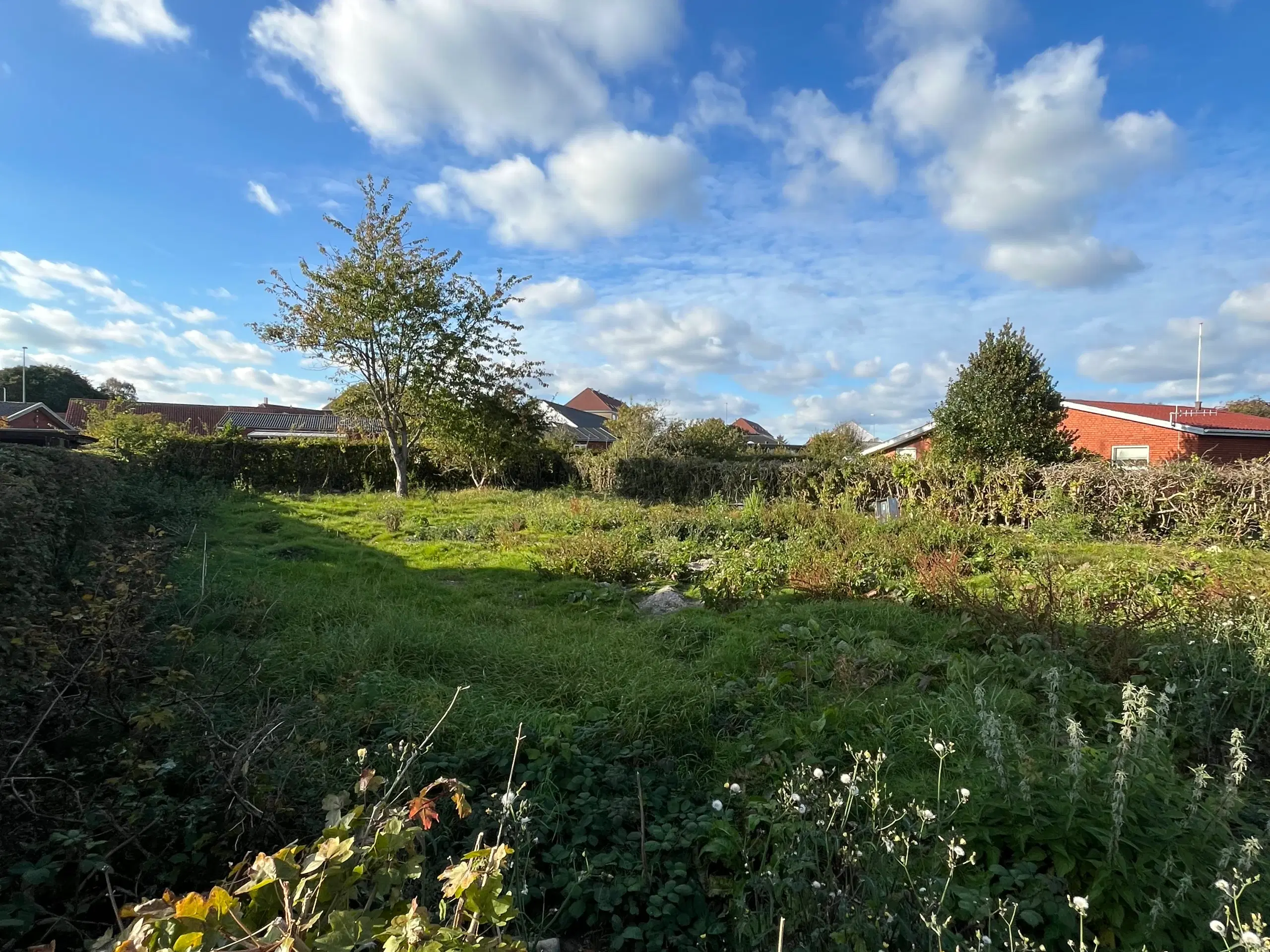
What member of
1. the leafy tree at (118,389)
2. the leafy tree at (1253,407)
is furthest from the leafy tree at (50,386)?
the leafy tree at (1253,407)

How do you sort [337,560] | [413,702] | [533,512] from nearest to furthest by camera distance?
[413,702] → [337,560] → [533,512]

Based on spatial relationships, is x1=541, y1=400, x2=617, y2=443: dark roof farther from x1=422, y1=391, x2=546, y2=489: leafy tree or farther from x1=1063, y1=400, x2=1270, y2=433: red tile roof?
x1=1063, y1=400, x2=1270, y2=433: red tile roof

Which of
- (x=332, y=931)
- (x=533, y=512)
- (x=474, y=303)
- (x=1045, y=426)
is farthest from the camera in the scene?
(x=474, y=303)

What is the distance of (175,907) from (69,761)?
1.84 metres

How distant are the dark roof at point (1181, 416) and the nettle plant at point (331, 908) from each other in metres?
24.7

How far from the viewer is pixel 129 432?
1485cm

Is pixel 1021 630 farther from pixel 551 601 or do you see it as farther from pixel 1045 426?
pixel 1045 426

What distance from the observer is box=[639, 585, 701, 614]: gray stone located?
21.2 feet

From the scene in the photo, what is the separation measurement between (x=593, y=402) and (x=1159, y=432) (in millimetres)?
45896

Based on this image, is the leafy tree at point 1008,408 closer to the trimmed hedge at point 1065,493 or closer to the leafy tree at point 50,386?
the trimmed hedge at point 1065,493

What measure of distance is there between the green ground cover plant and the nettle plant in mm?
374

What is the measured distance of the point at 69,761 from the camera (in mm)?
2379

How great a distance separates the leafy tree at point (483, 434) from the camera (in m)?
16.7

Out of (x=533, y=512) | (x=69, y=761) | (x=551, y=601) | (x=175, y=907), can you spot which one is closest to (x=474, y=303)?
(x=533, y=512)
